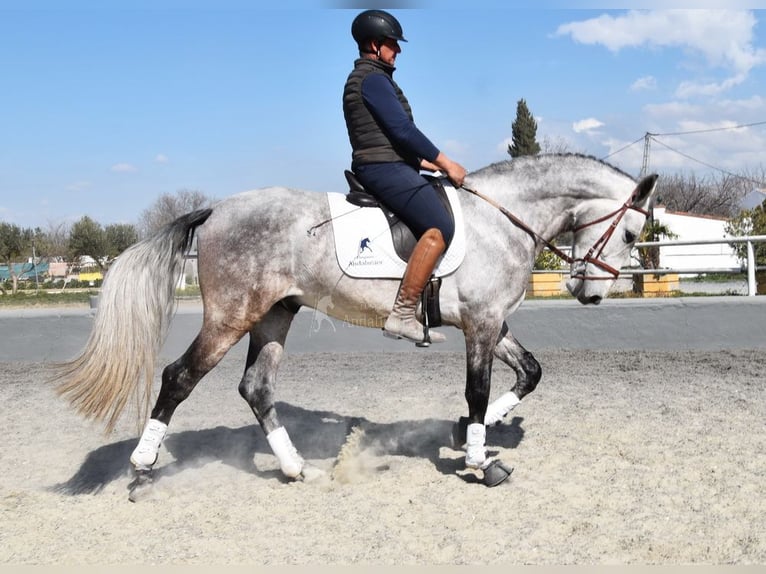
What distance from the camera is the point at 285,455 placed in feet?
14.5

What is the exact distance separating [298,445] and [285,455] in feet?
2.93

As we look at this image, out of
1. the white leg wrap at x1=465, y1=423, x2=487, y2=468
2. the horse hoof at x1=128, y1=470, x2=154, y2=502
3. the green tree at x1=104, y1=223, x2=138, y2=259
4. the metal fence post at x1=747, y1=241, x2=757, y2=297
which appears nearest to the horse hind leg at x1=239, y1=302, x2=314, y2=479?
the horse hoof at x1=128, y1=470, x2=154, y2=502

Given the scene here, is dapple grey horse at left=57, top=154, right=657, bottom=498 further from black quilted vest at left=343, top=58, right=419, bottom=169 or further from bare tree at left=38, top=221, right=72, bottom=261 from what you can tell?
bare tree at left=38, top=221, right=72, bottom=261

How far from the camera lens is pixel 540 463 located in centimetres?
449

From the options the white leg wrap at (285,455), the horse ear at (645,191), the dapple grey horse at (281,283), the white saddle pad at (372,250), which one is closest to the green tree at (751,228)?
the horse ear at (645,191)

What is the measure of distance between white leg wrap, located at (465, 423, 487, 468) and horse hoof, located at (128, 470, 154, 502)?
1.86 meters

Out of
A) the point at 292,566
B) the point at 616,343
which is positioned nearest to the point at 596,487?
the point at 292,566

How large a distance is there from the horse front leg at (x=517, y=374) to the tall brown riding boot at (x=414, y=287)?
78 cm

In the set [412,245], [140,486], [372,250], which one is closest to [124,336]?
[140,486]

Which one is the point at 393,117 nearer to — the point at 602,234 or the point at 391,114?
the point at 391,114

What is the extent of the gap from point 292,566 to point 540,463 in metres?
2.01

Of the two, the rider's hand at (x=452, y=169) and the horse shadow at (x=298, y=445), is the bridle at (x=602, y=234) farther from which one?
the horse shadow at (x=298, y=445)

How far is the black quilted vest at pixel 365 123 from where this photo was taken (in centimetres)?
426

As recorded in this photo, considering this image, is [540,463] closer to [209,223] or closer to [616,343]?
[209,223]
